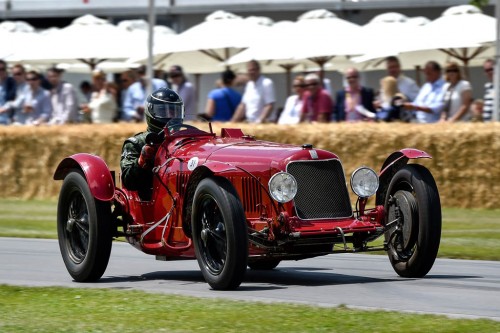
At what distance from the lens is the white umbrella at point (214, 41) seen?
2262 cm

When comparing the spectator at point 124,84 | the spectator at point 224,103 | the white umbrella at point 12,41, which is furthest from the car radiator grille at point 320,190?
the white umbrella at point 12,41

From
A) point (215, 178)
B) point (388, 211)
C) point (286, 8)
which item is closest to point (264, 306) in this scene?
point (215, 178)

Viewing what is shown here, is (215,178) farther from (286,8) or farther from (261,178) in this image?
(286,8)

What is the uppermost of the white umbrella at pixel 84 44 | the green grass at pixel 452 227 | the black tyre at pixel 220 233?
the white umbrella at pixel 84 44

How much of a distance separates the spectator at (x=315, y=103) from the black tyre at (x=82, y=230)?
21.4ft

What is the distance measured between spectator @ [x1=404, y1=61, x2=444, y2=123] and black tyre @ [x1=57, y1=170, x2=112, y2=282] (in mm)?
6945

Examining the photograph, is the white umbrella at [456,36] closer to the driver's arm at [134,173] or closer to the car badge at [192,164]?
the driver's arm at [134,173]

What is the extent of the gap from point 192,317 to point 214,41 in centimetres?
1573

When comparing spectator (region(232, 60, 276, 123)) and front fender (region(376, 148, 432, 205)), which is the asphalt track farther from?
spectator (region(232, 60, 276, 123))

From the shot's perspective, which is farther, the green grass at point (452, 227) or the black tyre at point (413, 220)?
the green grass at point (452, 227)

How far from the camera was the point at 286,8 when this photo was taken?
28.7 m

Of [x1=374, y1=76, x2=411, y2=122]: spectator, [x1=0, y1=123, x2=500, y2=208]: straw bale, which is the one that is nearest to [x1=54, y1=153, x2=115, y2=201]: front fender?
[x1=0, y1=123, x2=500, y2=208]: straw bale

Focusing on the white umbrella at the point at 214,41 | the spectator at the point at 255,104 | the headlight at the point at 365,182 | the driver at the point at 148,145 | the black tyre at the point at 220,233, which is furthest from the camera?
the white umbrella at the point at 214,41

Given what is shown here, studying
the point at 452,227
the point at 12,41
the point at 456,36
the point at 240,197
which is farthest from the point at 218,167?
the point at 12,41
